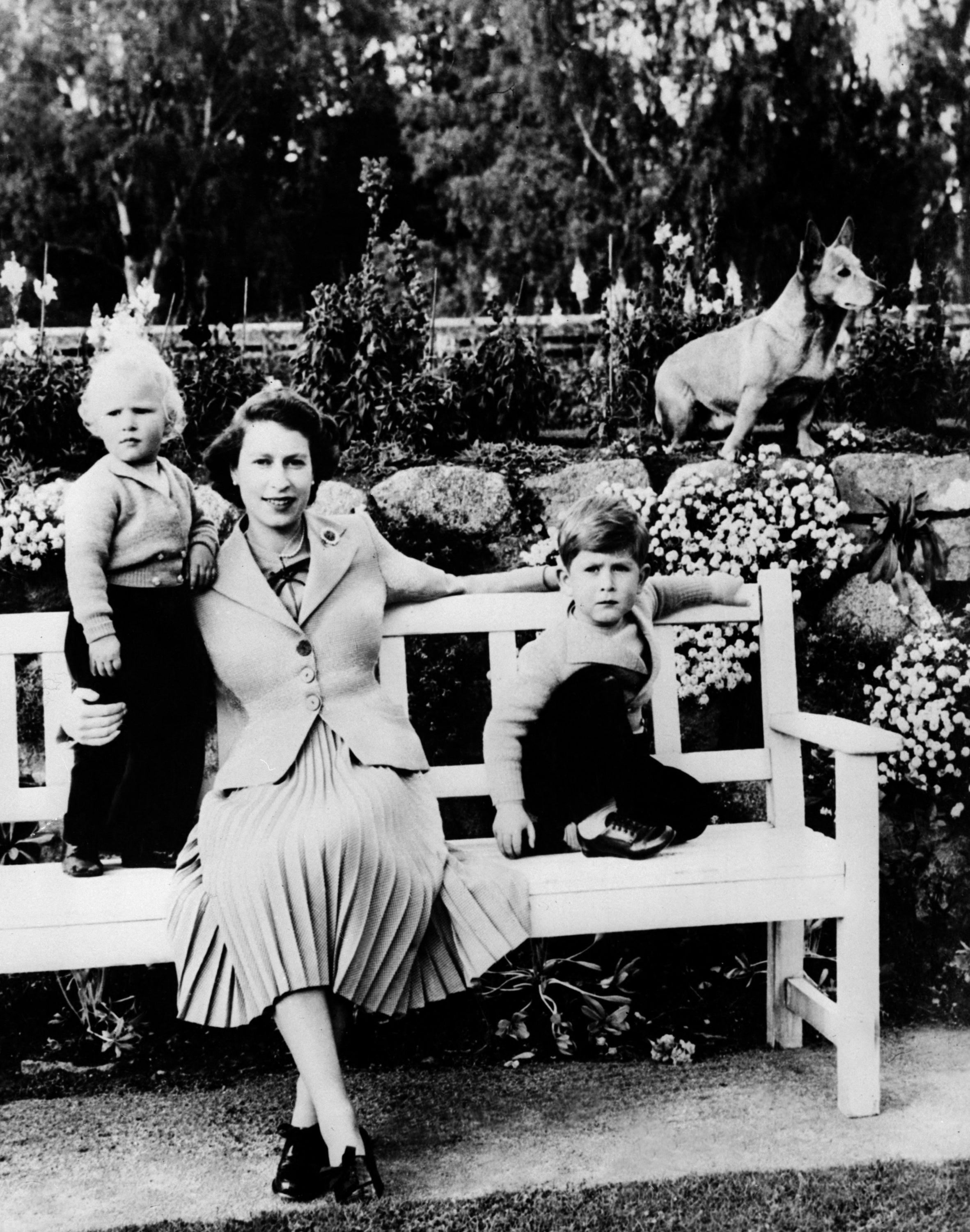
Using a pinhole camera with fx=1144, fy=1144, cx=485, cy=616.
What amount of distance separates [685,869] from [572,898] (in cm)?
28

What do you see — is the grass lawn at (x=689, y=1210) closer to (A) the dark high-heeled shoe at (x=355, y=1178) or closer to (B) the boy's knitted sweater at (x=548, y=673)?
(A) the dark high-heeled shoe at (x=355, y=1178)

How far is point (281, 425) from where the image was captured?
264cm

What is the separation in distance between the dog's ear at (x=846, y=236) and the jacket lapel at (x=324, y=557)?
2.03 meters

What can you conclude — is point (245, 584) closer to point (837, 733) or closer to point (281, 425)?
point (281, 425)

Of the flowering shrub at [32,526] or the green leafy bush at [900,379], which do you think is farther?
the green leafy bush at [900,379]

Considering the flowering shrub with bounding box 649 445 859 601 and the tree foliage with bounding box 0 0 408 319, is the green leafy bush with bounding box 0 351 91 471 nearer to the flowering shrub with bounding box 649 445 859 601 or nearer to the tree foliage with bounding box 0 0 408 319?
the tree foliage with bounding box 0 0 408 319

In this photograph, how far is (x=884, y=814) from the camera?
3578mm

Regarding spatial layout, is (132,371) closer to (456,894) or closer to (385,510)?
(385,510)

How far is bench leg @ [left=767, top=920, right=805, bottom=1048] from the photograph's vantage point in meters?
3.11

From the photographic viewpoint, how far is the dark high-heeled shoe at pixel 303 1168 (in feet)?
7.54

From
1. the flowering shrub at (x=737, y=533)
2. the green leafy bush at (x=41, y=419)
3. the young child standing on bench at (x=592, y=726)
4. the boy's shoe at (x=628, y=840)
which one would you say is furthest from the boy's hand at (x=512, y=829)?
the green leafy bush at (x=41, y=419)

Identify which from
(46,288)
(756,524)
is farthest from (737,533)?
(46,288)

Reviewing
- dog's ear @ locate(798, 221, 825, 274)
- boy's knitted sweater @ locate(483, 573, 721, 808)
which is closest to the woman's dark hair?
boy's knitted sweater @ locate(483, 573, 721, 808)

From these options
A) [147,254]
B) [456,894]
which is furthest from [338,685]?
[147,254]
